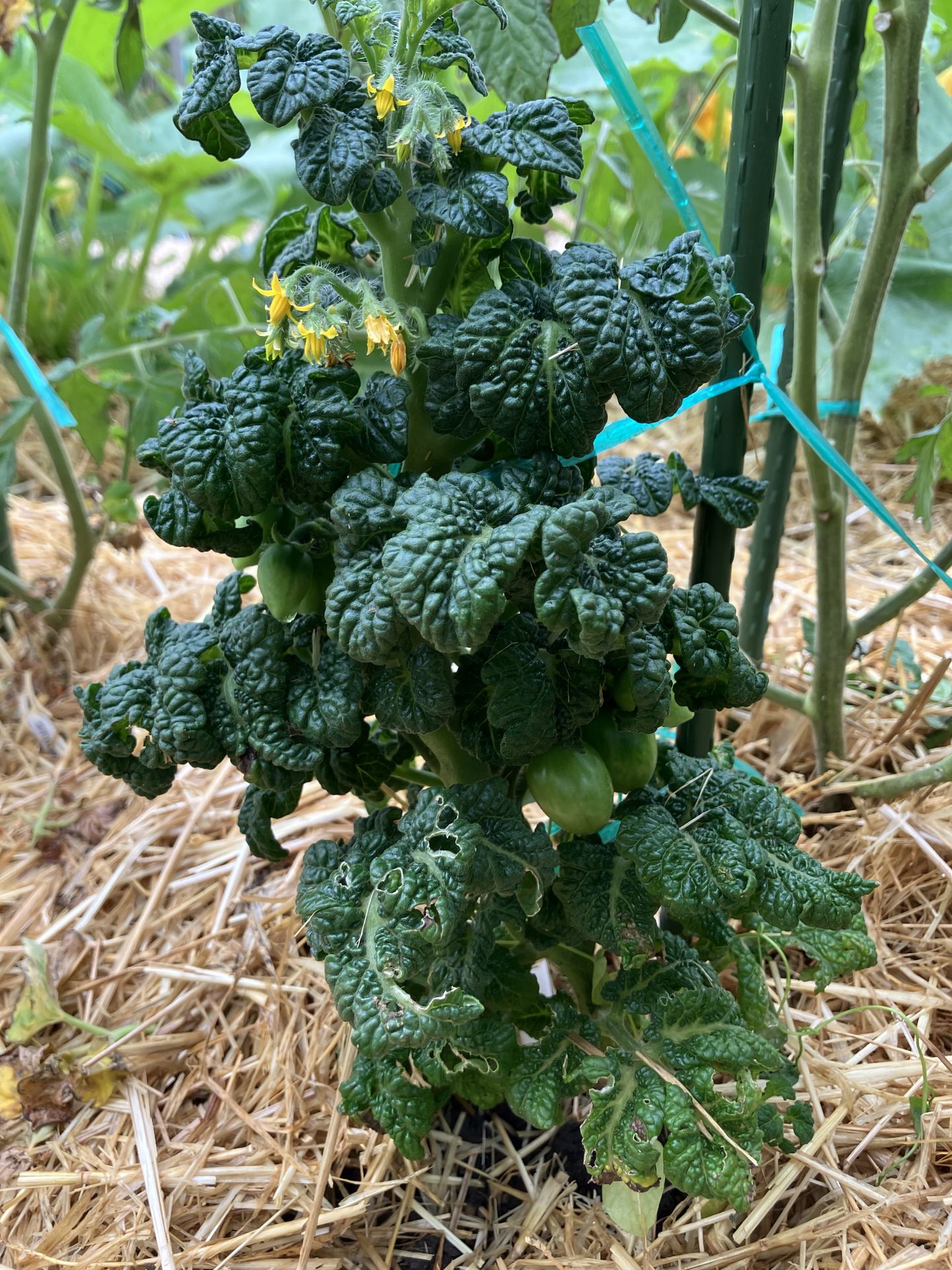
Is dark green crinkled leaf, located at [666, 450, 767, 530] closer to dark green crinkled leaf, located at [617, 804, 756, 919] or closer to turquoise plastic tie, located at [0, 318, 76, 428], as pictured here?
dark green crinkled leaf, located at [617, 804, 756, 919]

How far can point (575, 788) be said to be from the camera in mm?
772

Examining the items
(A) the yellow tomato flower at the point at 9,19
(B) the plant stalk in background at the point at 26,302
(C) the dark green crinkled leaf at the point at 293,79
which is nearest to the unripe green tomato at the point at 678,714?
(C) the dark green crinkled leaf at the point at 293,79

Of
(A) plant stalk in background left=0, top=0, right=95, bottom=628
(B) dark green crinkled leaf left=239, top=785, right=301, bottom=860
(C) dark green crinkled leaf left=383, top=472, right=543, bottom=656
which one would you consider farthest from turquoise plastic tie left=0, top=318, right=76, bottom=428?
(C) dark green crinkled leaf left=383, top=472, right=543, bottom=656

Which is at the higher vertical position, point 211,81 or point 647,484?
point 211,81

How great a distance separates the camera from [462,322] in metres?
0.72

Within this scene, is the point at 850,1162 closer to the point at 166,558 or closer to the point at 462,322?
the point at 462,322

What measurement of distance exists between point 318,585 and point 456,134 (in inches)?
13.7

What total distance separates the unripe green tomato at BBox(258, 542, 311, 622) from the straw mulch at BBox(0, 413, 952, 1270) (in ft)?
1.84

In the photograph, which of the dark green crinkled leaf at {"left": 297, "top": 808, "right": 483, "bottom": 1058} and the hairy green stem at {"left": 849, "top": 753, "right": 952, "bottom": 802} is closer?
the dark green crinkled leaf at {"left": 297, "top": 808, "right": 483, "bottom": 1058}

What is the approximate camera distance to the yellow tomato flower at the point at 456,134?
0.70 m

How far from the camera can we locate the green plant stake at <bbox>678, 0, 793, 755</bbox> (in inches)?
32.5

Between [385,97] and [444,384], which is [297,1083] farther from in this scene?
[385,97]

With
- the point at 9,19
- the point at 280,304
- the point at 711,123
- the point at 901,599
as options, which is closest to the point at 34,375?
the point at 9,19

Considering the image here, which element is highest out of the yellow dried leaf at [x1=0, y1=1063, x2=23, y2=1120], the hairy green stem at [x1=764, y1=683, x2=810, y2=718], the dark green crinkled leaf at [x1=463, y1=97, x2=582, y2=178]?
the dark green crinkled leaf at [x1=463, y1=97, x2=582, y2=178]
